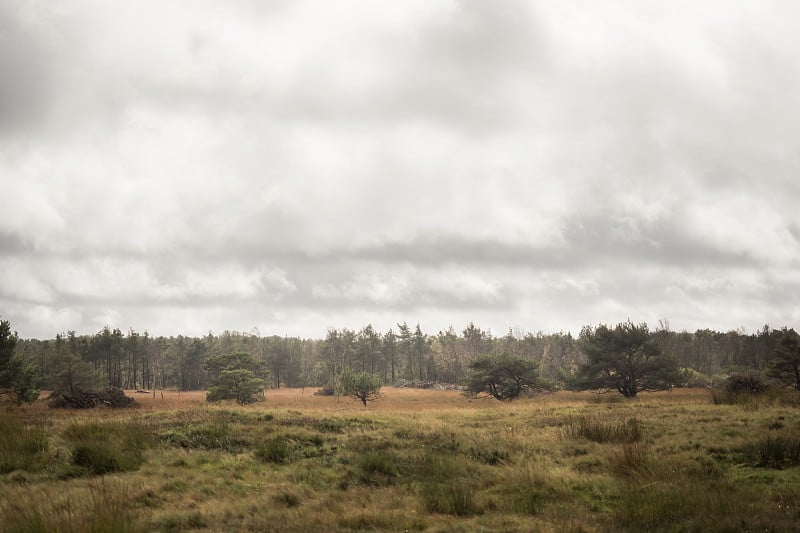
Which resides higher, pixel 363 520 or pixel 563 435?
pixel 363 520

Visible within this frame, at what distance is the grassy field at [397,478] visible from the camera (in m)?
8.30

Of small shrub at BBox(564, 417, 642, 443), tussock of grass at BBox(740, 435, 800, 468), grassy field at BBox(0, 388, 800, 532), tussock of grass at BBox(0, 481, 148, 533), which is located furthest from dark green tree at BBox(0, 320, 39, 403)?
tussock of grass at BBox(740, 435, 800, 468)

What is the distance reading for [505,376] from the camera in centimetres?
4912

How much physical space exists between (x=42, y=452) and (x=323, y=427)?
10.3m

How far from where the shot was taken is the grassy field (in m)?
8.30

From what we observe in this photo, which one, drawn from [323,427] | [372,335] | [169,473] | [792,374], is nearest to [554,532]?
[169,473]

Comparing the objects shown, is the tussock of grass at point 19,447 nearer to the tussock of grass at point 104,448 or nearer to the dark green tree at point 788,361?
the tussock of grass at point 104,448

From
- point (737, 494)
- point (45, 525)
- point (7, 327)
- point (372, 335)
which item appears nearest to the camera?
point (45, 525)

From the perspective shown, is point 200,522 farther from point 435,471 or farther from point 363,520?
point 435,471

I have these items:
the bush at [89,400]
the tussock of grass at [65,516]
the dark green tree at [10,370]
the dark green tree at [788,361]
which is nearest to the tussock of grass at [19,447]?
the tussock of grass at [65,516]

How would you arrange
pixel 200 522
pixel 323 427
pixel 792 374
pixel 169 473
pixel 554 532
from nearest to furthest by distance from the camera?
pixel 554 532 → pixel 200 522 → pixel 169 473 → pixel 323 427 → pixel 792 374

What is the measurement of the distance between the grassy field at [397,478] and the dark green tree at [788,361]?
23.6m

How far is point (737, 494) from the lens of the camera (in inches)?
373

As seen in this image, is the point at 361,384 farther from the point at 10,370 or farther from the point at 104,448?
the point at 104,448
